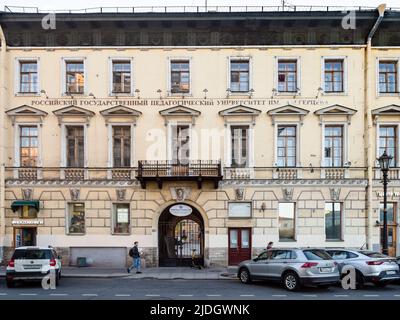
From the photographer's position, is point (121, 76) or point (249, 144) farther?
point (121, 76)

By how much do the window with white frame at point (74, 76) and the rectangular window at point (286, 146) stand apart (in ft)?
40.1

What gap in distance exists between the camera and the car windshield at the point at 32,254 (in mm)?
15344

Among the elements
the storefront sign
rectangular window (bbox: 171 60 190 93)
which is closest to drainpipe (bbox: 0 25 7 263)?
the storefront sign

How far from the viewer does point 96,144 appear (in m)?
21.8

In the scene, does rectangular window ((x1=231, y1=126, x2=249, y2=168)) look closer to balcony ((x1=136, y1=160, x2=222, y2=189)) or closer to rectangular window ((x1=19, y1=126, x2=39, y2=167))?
balcony ((x1=136, y1=160, x2=222, y2=189))

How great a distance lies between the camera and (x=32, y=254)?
609 inches

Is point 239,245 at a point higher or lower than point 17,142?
lower

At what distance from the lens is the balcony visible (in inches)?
822

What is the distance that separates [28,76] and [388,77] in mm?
21694

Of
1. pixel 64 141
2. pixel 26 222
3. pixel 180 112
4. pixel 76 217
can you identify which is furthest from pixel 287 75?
pixel 26 222

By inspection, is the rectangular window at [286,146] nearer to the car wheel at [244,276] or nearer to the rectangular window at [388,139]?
the rectangular window at [388,139]

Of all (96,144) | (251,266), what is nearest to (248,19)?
(96,144)

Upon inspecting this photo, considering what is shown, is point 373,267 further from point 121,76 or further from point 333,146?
point 121,76
